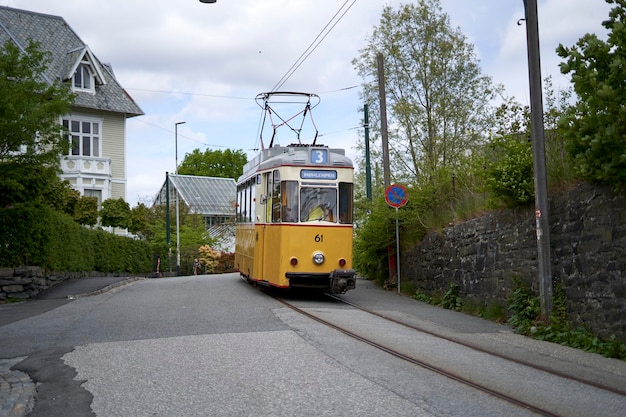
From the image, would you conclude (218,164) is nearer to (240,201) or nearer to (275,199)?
(240,201)

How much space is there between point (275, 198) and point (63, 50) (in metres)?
26.5

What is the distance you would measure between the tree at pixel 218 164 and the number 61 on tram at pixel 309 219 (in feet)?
233

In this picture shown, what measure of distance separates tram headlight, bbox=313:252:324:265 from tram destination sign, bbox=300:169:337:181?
1766 millimetres

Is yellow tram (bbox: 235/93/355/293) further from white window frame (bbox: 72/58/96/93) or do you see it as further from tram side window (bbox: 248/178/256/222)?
white window frame (bbox: 72/58/96/93)

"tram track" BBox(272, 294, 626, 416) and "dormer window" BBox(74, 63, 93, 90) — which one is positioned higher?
"dormer window" BBox(74, 63, 93, 90)

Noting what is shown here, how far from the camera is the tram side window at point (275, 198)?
17406 millimetres

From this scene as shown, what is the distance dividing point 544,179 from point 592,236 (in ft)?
4.90

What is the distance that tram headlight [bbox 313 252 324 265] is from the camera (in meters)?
17.2

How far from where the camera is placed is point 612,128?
9.87 m

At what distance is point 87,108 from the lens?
3828 centimetres

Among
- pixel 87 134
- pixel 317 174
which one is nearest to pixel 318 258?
pixel 317 174

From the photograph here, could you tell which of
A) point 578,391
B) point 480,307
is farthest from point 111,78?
point 578,391

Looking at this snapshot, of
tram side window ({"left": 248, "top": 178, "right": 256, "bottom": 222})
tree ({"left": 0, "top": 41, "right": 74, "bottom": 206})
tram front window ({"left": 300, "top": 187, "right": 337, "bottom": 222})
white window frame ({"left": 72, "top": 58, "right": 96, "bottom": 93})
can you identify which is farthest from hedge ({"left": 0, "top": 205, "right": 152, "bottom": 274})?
white window frame ({"left": 72, "top": 58, "right": 96, "bottom": 93})

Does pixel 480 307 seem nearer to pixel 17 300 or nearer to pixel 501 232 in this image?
pixel 501 232
